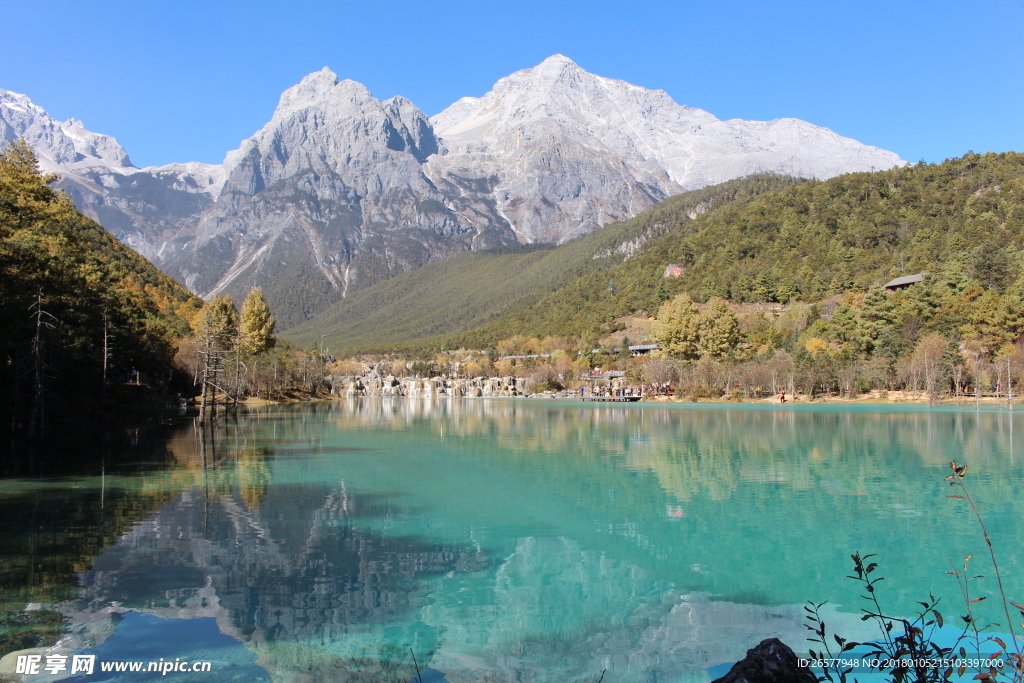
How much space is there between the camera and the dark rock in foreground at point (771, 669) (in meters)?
4.32

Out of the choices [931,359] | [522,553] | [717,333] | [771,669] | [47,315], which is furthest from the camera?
[717,333]

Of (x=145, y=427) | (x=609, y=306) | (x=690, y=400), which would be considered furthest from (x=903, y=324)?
(x=145, y=427)

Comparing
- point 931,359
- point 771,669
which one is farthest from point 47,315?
point 931,359

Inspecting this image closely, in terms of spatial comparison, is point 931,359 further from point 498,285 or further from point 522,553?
point 498,285

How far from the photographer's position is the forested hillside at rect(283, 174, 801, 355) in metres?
148

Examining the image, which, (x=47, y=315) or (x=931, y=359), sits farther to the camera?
(x=931, y=359)

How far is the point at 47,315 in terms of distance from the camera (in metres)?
24.9

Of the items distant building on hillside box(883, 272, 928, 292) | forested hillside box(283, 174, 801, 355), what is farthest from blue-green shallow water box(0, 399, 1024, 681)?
forested hillside box(283, 174, 801, 355)

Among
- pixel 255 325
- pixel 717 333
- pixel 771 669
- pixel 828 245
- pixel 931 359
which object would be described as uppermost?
pixel 828 245

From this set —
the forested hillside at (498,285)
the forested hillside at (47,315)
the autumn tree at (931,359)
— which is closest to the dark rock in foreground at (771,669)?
the forested hillside at (47,315)

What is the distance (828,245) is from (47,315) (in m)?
100.0

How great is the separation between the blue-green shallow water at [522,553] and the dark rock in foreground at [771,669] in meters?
1.90

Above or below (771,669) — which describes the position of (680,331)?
above

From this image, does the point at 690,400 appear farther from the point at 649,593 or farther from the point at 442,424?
the point at 649,593
